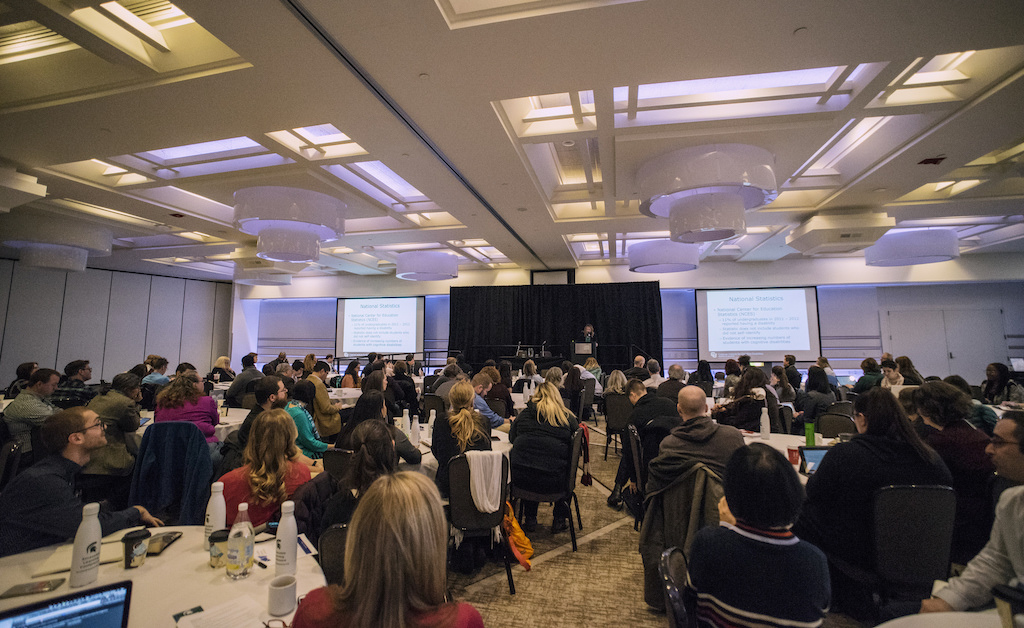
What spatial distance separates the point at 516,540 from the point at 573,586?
0.47 meters

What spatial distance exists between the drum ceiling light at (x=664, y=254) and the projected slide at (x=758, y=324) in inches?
159

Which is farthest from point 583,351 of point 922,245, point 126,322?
point 126,322

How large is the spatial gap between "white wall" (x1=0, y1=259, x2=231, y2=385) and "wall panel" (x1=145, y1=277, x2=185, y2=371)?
0.07ft

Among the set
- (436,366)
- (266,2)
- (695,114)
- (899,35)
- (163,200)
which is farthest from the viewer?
A: (436,366)

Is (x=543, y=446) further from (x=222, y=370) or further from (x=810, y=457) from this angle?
(x=222, y=370)

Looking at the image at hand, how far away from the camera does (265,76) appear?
3.42 meters

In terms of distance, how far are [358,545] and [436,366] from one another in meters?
12.7

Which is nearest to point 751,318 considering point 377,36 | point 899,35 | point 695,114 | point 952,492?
point 695,114

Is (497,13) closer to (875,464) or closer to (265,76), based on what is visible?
(265,76)

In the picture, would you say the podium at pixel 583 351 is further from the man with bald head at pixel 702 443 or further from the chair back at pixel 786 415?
the man with bald head at pixel 702 443

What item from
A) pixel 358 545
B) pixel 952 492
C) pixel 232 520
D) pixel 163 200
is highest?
pixel 163 200

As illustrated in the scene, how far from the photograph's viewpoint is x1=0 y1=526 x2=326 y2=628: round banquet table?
4.70ft

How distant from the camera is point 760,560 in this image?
49.8 inches

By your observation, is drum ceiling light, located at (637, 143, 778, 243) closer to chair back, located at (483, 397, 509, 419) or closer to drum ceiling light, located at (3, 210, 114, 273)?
chair back, located at (483, 397, 509, 419)
